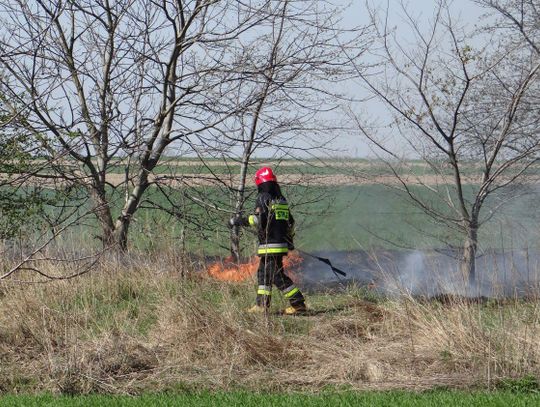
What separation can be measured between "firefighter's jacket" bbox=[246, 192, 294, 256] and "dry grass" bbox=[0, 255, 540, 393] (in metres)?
1.03

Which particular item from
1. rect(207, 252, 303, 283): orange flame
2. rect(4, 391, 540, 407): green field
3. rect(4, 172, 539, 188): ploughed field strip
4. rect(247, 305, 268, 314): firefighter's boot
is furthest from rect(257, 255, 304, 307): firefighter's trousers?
rect(4, 391, 540, 407): green field

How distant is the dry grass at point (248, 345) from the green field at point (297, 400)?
1.14ft

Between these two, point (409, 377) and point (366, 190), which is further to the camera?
point (366, 190)

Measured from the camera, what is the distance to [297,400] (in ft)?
20.9

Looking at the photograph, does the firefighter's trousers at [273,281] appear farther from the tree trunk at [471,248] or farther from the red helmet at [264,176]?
the tree trunk at [471,248]

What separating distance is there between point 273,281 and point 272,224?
25.2 inches

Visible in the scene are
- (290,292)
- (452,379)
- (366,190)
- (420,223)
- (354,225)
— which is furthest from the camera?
(354,225)

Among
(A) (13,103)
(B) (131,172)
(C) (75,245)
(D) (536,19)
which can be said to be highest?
(D) (536,19)

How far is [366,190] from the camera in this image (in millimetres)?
17672

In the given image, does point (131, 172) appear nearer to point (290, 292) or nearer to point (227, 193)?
point (227, 193)

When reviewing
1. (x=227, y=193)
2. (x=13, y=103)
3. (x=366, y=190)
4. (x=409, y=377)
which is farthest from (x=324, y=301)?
(x=366, y=190)

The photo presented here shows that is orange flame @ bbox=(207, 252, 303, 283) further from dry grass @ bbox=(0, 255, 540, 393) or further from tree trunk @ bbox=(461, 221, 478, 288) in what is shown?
tree trunk @ bbox=(461, 221, 478, 288)

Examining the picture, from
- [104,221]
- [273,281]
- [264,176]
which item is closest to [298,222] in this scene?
[104,221]

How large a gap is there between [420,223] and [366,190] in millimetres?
4543
